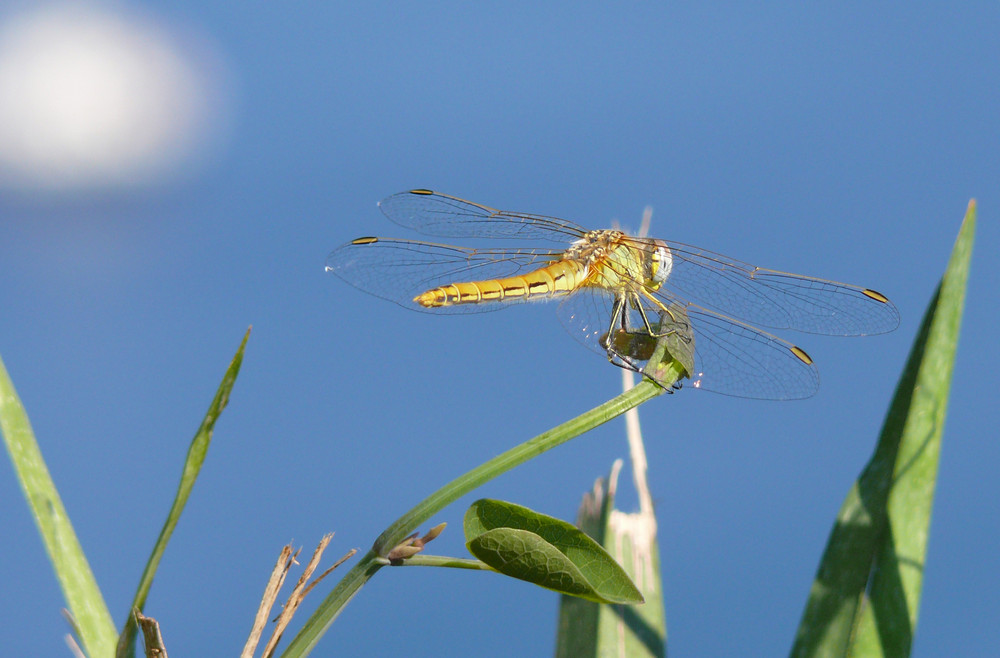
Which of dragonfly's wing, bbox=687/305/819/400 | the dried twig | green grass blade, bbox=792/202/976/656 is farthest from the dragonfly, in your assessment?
the dried twig

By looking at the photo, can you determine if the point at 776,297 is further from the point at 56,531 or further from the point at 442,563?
the point at 56,531

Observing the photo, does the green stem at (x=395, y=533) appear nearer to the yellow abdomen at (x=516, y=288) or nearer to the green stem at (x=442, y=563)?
the green stem at (x=442, y=563)

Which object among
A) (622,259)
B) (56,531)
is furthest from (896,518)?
(56,531)

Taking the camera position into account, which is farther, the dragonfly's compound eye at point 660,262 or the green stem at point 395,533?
the dragonfly's compound eye at point 660,262

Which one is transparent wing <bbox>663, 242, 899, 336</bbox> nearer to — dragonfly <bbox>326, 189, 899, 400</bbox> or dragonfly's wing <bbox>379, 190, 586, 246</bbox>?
dragonfly <bbox>326, 189, 899, 400</bbox>

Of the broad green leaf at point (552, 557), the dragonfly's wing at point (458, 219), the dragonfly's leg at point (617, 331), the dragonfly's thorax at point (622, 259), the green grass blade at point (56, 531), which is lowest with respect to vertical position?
the green grass blade at point (56, 531)

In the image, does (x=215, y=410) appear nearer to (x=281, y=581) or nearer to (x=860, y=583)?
(x=281, y=581)

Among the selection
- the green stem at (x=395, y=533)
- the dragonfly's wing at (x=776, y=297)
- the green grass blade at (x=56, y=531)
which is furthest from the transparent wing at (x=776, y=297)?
the green grass blade at (x=56, y=531)
